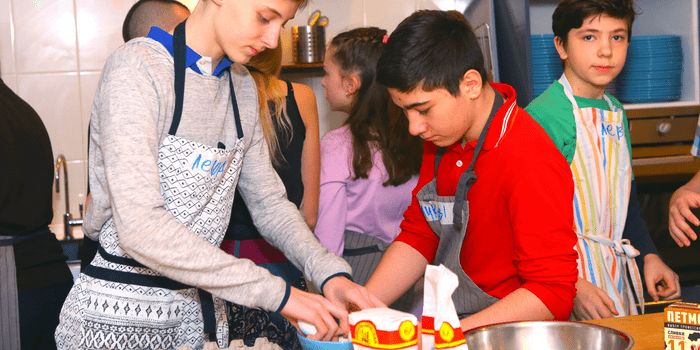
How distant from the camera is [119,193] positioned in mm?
852

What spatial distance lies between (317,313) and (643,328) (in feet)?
1.89

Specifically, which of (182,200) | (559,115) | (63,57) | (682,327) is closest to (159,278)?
(182,200)

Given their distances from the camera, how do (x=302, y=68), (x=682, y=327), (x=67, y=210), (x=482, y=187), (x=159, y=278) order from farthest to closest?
(x=302, y=68) < (x=67, y=210) < (x=482, y=187) < (x=159, y=278) < (x=682, y=327)

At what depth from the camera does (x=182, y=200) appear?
3.29 feet

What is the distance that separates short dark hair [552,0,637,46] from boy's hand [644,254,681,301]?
2.18 feet

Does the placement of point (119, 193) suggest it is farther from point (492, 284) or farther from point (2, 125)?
point (2, 125)

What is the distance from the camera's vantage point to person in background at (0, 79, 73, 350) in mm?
1484

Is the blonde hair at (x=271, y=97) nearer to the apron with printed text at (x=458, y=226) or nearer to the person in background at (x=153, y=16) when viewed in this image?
the apron with printed text at (x=458, y=226)

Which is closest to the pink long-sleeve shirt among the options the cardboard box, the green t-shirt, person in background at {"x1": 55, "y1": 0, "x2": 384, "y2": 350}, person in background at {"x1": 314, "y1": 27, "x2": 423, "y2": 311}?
person in background at {"x1": 314, "y1": 27, "x2": 423, "y2": 311}

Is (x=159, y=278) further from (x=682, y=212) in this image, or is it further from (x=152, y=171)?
(x=682, y=212)

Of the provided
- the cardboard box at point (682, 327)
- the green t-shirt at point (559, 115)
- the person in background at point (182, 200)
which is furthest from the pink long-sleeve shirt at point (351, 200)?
the cardboard box at point (682, 327)

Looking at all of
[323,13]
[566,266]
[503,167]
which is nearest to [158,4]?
[323,13]

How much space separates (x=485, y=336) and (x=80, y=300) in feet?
2.34

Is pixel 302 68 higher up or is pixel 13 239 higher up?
pixel 302 68
